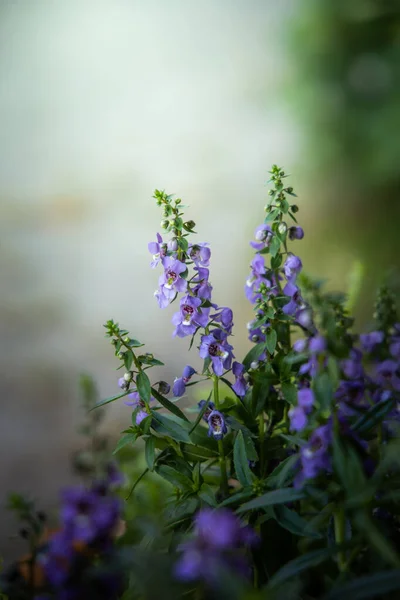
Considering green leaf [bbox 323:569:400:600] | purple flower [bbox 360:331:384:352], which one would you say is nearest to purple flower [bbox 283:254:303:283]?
purple flower [bbox 360:331:384:352]

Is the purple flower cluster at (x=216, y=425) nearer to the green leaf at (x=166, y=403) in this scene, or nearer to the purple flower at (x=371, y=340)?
the green leaf at (x=166, y=403)

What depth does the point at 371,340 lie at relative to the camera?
2.24 ft

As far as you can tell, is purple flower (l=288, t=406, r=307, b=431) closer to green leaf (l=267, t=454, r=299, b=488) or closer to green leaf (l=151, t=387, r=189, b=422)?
green leaf (l=267, t=454, r=299, b=488)

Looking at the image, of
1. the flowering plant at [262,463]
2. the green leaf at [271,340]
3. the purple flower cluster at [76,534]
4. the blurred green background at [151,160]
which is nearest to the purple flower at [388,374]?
the flowering plant at [262,463]

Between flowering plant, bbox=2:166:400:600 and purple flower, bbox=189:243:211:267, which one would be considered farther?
purple flower, bbox=189:243:211:267

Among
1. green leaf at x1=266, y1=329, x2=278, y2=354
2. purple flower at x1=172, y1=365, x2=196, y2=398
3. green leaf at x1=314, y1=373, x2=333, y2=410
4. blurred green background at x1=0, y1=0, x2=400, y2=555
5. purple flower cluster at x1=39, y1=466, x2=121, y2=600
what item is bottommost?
purple flower cluster at x1=39, y1=466, x2=121, y2=600

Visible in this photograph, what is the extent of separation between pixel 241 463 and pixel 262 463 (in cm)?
6

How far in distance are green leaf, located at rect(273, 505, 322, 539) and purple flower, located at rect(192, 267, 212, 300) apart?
9.4 inches

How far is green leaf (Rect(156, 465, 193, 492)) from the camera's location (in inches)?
27.6

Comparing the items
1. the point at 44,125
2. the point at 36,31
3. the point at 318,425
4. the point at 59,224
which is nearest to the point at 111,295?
the point at 59,224

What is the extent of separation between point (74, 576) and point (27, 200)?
1.39m

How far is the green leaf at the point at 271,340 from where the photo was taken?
0.68 m

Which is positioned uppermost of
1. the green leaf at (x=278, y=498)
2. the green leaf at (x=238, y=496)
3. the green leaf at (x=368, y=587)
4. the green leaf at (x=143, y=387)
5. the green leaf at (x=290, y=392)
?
the green leaf at (x=143, y=387)

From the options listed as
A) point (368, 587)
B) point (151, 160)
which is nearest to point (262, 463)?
point (368, 587)
